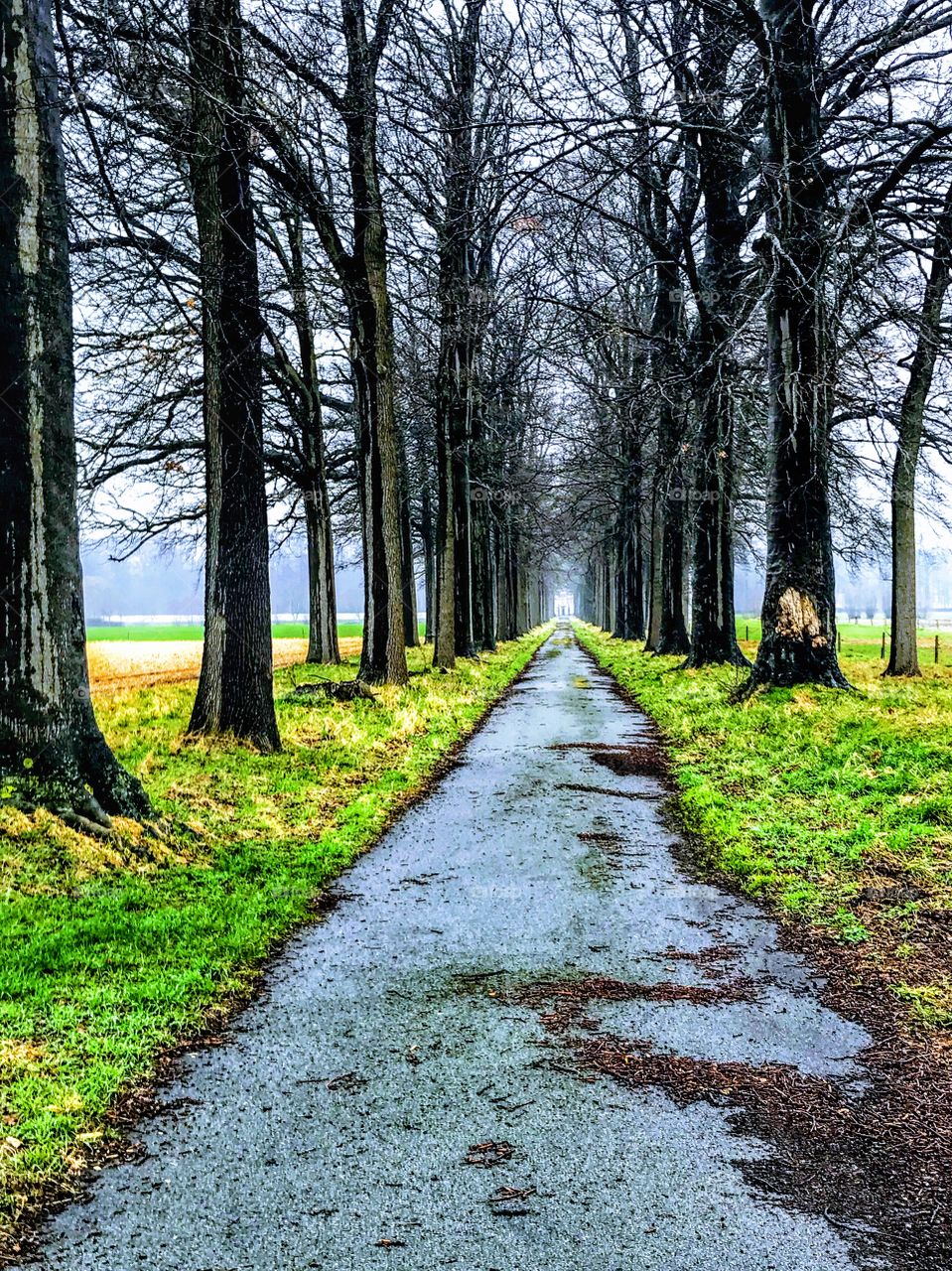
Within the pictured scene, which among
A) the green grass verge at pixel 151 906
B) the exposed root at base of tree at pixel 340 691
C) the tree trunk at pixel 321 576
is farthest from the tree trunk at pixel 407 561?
the green grass verge at pixel 151 906

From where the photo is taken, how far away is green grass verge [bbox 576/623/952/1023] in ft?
16.9

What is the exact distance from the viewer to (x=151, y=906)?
5.47 m

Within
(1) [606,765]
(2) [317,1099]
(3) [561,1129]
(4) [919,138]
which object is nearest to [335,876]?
(2) [317,1099]

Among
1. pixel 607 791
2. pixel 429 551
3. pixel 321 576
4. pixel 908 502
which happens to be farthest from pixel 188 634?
pixel 607 791

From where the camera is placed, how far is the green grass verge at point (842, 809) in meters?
5.14

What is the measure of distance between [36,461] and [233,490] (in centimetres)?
385

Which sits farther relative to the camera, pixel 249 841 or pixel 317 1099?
pixel 249 841

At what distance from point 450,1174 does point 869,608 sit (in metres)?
147

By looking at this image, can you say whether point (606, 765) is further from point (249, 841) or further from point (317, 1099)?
point (317, 1099)

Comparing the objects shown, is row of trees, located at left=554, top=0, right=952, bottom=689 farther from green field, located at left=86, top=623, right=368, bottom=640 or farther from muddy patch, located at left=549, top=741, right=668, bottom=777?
green field, located at left=86, top=623, right=368, bottom=640

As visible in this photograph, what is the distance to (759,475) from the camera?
67.2ft

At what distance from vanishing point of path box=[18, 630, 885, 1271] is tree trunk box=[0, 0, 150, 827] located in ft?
7.34

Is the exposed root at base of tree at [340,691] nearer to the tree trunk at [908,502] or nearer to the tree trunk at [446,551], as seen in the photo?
the tree trunk at [446,551]

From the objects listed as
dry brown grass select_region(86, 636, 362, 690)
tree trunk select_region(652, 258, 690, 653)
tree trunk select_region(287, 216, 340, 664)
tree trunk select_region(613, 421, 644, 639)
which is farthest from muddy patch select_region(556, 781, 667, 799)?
tree trunk select_region(613, 421, 644, 639)
